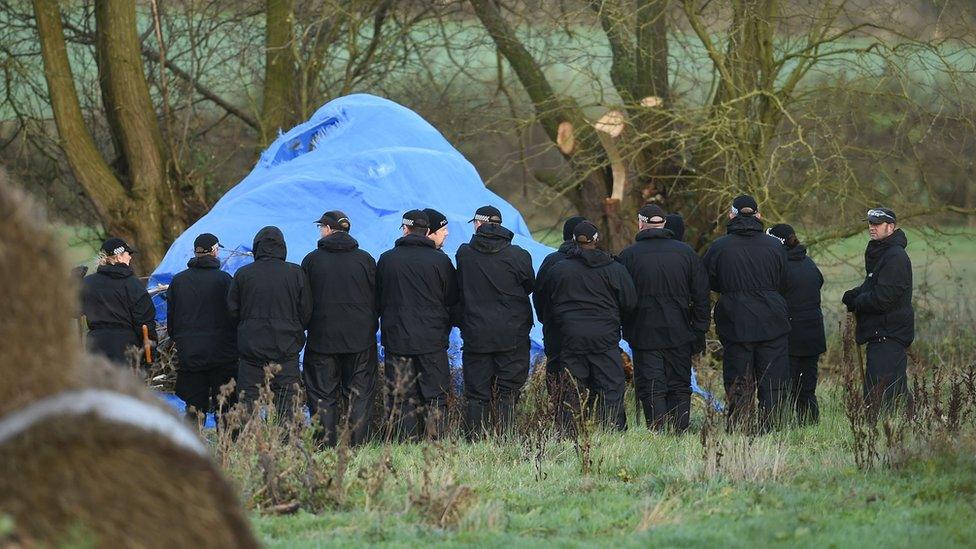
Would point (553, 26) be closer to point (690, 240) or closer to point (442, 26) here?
point (442, 26)

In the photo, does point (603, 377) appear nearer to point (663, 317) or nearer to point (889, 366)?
point (663, 317)

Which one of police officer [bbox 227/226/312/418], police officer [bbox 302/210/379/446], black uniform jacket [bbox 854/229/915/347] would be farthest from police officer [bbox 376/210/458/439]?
black uniform jacket [bbox 854/229/915/347]

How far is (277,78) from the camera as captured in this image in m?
16.8

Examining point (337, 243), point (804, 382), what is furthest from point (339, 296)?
point (804, 382)

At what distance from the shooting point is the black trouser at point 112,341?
33.0 feet

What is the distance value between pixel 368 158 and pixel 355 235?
1012mm

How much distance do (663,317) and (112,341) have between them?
15.1 feet

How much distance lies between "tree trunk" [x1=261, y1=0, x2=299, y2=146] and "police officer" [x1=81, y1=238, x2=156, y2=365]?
20.7 feet

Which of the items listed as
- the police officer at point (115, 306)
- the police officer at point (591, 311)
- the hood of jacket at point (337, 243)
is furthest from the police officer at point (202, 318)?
the police officer at point (591, 311)

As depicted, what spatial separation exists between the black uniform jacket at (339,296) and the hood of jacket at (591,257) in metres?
1.70

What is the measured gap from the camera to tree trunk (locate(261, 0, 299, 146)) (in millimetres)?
16312

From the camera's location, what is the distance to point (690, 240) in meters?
16.0

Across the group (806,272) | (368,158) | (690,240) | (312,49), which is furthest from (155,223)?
(806,272)

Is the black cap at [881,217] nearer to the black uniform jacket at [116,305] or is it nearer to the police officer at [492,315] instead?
the police officer at [492,315]
